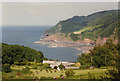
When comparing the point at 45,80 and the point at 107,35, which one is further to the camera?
the point at 107,35

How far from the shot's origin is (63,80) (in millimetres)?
10984

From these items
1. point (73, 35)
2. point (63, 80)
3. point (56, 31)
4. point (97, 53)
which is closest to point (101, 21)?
point (73, 35)

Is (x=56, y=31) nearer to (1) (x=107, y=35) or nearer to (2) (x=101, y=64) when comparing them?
(1) (x=107, y=35)

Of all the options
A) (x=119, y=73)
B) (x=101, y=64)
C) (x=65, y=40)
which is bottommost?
(x=101, y=64)

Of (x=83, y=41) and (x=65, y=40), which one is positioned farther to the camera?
(x=65, y=40)

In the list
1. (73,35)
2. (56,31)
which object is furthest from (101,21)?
(56,31)

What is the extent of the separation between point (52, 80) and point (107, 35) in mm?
120118

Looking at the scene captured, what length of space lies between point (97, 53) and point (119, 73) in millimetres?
23775

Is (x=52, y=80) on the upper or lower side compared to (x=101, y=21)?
lower

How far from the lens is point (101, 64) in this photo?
2661 centimetres

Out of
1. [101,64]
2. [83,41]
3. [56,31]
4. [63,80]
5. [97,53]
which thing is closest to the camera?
[63,80]

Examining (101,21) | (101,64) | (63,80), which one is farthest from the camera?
(101,21)

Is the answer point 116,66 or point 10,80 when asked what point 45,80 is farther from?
point 116,66

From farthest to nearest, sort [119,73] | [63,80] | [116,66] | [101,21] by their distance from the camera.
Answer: [101,21], [63,80], [116,66], [119,73]
